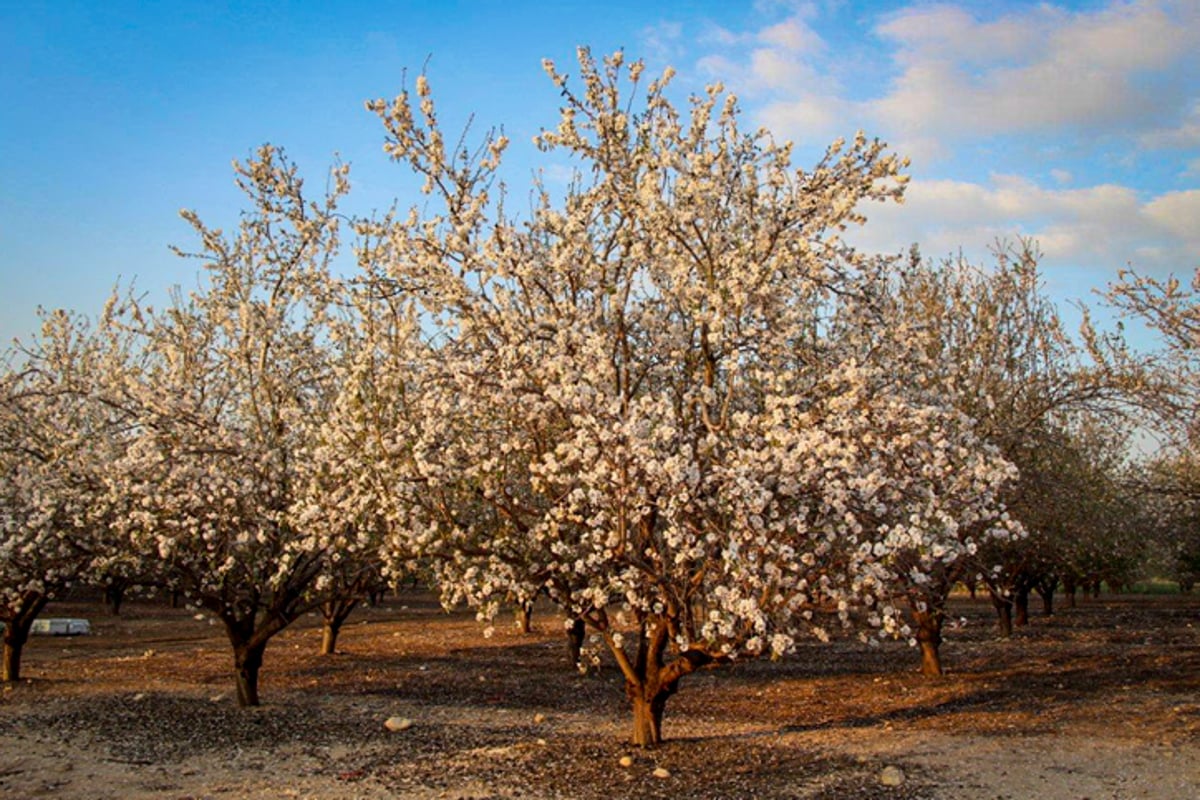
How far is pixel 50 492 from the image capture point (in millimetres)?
15680

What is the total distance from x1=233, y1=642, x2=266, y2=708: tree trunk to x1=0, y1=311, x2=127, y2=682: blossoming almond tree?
9.11ft

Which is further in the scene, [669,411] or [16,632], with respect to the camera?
[16,632]

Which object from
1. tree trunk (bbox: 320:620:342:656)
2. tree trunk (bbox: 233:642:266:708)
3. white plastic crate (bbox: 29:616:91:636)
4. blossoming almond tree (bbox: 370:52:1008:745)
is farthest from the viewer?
white plastic crate (bbox: 29:616:91:636)

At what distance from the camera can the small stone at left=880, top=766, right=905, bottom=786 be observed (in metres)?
11.0

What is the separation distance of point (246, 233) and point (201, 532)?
5.03 m

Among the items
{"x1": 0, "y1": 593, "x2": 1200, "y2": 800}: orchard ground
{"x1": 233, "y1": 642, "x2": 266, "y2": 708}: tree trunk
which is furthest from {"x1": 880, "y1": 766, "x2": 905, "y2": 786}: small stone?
{"x1": 233, "y1": 642, "x2": 266, "y2": 708}: tree trunk

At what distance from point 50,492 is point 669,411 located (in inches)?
460

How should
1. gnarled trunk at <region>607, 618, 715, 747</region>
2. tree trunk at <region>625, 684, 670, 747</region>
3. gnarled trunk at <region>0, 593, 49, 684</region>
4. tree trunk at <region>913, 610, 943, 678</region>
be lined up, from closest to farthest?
gnarled trunk at <region>607, 618, 715, 747</region>, tree trunk at <region>625, 684, 670, 747</region>, gnarled trunk at <region>0, 593, 49, 684</region>, tree trunk at <region>913, 610, 943, 678</region>

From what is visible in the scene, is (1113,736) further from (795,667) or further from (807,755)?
(795,667)

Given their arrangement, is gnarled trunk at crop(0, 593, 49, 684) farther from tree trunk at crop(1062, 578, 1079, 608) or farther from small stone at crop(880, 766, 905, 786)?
tree trunk at crop(1062, 578, 1079, 608)

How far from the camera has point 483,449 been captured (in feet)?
36.3

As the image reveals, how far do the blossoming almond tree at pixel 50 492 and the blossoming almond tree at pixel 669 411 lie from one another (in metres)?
6.70

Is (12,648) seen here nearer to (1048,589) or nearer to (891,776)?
(891,776)

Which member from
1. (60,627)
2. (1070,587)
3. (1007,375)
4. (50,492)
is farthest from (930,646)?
(60,627)
